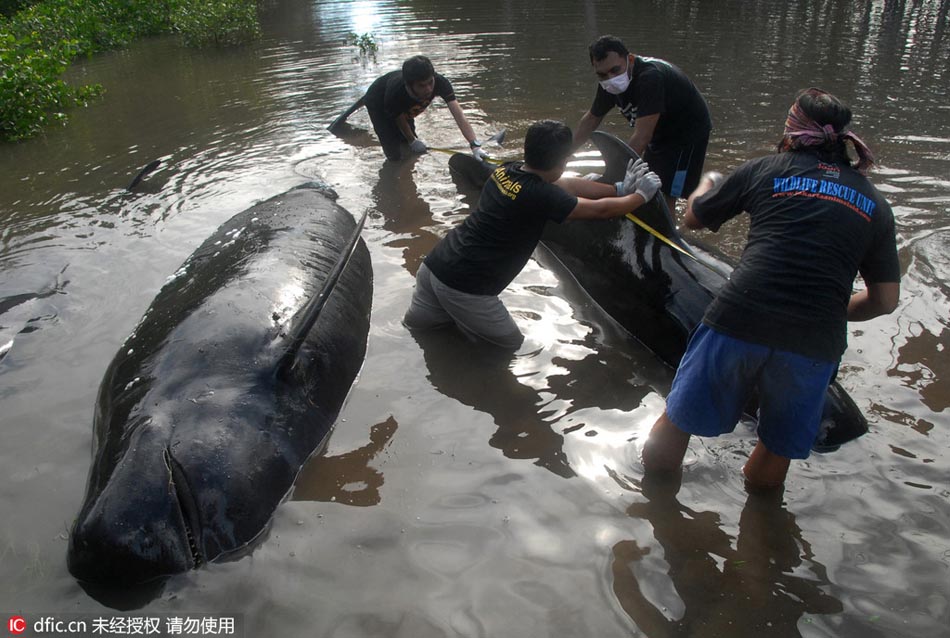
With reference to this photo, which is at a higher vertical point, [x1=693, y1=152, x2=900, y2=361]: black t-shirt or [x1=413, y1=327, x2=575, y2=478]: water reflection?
[x1=693, y1=152, x2=900, y2=361]: black t-shirt

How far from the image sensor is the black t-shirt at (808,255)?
2.79 metres

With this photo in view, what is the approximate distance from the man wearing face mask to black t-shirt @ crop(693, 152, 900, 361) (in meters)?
2.42

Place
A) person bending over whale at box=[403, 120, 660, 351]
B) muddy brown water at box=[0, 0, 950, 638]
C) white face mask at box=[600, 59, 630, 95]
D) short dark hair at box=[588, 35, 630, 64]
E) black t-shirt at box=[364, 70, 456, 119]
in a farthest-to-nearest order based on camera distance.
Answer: black t-shirt at box=[364, 70, 456, 119], white face mask at box=[600, 59, 630, 95], short dark hair at box=[588, 35, 630, 64], person bending over whale at box=[403, 120, 660, 351], muddy brown water at box=[0, 0, 950, 638]

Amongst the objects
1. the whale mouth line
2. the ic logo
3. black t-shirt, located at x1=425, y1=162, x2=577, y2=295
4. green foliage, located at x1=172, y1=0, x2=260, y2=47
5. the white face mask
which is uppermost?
green foliage, located at x1=172, y1=0, x2=260, y2=47

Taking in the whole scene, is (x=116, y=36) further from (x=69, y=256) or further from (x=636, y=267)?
(x=636, y=267)

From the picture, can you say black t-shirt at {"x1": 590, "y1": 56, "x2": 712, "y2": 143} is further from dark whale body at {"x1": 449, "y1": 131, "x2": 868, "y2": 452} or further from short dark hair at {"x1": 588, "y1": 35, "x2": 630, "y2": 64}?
dark whale body at {"x1": 449, "y1": 131, "x2": 868, "y2": 452}

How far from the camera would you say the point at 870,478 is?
3.44 m

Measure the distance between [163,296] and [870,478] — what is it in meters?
4.54

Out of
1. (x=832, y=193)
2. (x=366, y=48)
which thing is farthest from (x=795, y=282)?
(x=366, y=48)

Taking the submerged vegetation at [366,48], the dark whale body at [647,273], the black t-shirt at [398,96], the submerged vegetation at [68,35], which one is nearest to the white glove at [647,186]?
the dark whale body at [647,273]

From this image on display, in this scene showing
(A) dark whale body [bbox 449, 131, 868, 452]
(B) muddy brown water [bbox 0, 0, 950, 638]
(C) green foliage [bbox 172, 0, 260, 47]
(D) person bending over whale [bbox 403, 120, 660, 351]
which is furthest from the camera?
(C) green foliage [bbox 172, 0, 260, 47]

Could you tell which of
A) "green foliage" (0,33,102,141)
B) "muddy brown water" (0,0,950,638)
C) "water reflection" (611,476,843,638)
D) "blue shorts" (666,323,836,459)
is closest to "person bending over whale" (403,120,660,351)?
"muddy brown water" (0,0,950,638)

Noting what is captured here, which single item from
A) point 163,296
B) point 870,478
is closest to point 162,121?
point 163,296

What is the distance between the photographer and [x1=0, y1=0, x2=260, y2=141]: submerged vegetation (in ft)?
32.5
